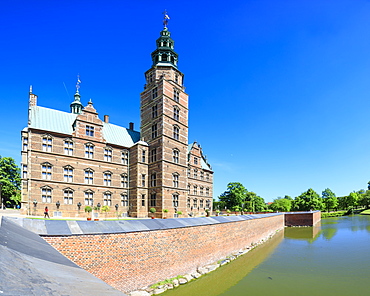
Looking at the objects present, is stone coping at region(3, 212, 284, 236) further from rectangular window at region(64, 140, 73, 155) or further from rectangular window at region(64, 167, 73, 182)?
rectangular window at region(64, 140, 73, 155)

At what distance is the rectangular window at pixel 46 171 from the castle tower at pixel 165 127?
11825mm

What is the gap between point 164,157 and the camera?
28.7 meters

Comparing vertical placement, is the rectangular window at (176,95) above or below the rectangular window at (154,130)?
above

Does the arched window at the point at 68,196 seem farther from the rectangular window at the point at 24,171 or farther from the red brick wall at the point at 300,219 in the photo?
the red brick wall at the point at 300,219

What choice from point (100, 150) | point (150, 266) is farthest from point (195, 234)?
point (100, 150)

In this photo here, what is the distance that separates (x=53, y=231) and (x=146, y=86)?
26895 millimetres

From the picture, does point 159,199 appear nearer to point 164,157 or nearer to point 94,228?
point 164,157

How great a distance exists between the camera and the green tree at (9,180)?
131 ft

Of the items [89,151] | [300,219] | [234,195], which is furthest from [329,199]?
[89,151]

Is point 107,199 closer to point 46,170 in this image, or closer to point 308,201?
point 46,170

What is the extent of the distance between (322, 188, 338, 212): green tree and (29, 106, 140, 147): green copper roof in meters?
74.6

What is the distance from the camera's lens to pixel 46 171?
24078mm

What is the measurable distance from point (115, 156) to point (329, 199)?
255ft

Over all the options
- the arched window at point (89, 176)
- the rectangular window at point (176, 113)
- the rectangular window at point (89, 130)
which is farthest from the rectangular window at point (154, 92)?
the arched window at point (89, 176)
